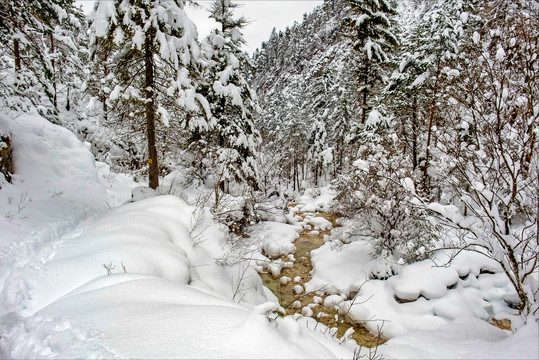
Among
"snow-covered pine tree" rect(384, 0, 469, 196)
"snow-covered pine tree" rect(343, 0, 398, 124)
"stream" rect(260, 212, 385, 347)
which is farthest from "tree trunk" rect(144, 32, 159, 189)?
"snow-covered pine tree" rect(343, 0, 398, 124)

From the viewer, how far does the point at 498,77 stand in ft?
18.2

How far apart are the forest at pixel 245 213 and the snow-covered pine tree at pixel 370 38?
4.2 inches

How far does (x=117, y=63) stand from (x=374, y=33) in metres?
12.0

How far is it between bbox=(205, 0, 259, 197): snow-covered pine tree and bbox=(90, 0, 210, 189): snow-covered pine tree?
378 cm

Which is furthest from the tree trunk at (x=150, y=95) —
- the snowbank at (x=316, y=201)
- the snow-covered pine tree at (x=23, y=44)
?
the snowbank at (x=316, y=201)

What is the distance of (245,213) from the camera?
11.9 metres

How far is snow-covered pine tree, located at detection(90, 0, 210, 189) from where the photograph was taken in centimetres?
716

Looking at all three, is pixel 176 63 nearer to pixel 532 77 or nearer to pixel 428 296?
pixel 532 77

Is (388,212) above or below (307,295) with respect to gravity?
above

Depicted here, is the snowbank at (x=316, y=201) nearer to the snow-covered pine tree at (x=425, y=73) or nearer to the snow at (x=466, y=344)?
the snow-covered pine tree at (x=425, y=73)

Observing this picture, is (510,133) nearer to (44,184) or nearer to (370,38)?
(370,38)

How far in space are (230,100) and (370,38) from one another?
762cm

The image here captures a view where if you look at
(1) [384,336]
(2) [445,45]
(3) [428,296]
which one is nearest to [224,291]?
(1) [384,336]

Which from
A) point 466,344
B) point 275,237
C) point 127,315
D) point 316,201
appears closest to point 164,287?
point 127,315
